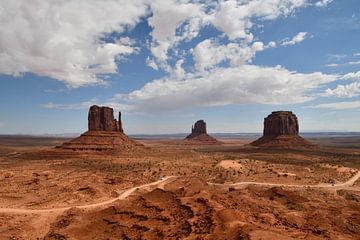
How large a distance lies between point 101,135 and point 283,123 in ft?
256

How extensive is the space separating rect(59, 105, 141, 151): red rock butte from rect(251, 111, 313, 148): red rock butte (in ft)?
198

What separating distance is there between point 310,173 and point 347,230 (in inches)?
1433

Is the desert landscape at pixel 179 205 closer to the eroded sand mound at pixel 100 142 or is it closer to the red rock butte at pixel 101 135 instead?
the eroded sand mound at pixel 100 142

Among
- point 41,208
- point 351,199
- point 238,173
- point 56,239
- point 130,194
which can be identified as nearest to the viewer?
point 56,239

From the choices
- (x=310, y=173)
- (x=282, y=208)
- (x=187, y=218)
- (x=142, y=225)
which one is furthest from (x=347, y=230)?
(x=310, y=173)

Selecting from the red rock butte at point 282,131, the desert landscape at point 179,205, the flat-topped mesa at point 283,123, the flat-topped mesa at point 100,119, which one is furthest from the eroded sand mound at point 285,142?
the desert landscape at point 179,205

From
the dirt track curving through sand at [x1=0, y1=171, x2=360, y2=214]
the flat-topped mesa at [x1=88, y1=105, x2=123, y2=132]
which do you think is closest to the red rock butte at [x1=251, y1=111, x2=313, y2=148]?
the flat-topped mesa at [x1=88, y1=105, x2=123, y2=132]

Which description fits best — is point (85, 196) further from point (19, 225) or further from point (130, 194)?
point (19, 225)

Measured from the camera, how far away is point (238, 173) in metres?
57.7

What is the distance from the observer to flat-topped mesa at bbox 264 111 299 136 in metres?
138

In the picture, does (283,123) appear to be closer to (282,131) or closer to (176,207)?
(282,131)

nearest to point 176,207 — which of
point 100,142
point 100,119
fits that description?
point 100,142

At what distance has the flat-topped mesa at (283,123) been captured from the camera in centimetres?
13762

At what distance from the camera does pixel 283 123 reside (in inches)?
5399
